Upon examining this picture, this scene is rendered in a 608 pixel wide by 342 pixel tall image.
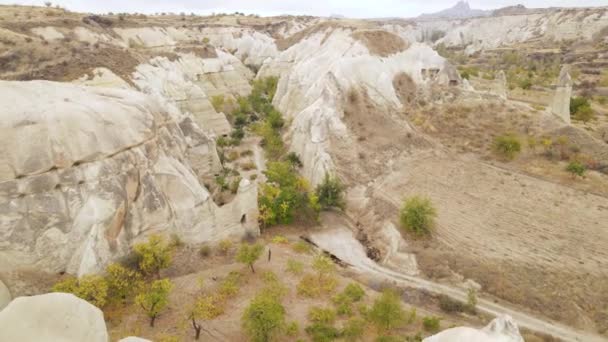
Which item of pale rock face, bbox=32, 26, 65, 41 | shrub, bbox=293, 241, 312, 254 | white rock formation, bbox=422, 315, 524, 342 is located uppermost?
pale rock face, bbox=32, 26, 65, 41

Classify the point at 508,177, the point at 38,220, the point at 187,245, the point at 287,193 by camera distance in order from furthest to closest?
1. the point at 508,177
2. the point at 287,193
3. the point at 187,245
4. the point at 38,220

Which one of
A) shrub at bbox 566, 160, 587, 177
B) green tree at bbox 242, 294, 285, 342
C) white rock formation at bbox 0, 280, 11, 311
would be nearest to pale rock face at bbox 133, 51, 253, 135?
white rock formation at bbox 0, 280, 11, 311

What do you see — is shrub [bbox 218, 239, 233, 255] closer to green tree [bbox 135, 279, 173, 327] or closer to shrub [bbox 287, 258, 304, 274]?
shrub [bbox 287, 258, 304, 274]

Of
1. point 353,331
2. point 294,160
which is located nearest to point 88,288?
point 353,331

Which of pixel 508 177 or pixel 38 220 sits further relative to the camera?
pixel 508 177

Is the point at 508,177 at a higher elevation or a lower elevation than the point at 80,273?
lower

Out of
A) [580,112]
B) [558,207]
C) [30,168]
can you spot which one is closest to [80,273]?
[30,168]

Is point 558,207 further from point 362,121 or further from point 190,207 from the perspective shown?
point 190,207
